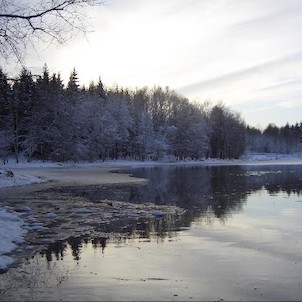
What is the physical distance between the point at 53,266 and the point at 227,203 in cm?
1356

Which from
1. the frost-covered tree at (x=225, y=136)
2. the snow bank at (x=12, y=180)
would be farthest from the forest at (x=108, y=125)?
the snow bank at (x=12, y=180)

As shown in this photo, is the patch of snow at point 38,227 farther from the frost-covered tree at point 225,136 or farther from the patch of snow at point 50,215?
the frost-covered tree at point 225,136

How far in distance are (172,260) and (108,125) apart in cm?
7631

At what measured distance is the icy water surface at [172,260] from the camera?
7.85 m

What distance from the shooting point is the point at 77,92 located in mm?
91000

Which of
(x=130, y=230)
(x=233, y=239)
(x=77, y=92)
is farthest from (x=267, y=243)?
(x=77, y=92)

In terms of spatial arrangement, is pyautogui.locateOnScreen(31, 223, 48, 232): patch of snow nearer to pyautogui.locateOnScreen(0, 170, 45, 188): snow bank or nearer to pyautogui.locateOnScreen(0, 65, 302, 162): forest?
pyautogui.locateOnScreen(0, 170, 45, 188): snow bank

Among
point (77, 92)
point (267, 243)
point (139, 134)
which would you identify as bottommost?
point (267, 243)

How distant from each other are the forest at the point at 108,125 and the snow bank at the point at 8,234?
34.7 metres

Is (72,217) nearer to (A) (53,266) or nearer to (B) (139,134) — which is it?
(A) (53,266)

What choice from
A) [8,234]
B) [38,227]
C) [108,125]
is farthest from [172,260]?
[108,125]

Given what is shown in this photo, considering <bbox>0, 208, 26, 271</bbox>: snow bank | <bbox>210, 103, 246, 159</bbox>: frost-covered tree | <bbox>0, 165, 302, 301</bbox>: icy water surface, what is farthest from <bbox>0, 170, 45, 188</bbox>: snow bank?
<bbox>210, 103, 246, 159</bbox>: frost-covered tree

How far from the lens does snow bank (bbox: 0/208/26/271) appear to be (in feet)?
33.1

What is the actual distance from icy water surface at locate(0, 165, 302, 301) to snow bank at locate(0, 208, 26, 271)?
0.54 m
